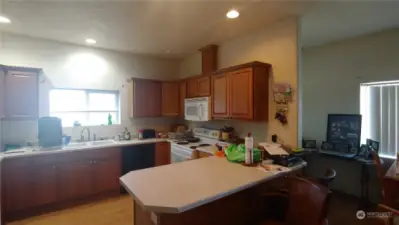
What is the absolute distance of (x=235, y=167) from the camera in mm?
2068

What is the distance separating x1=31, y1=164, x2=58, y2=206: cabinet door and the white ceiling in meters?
2.04

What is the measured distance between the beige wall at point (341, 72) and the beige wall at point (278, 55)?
148 cm

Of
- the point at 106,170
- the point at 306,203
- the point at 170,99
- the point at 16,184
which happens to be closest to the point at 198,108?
the point at 170,99

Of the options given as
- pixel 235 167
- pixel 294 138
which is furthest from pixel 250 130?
pixel 235 167

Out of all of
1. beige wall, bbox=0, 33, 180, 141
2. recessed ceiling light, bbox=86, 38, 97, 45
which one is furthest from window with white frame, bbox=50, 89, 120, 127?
recessed ceiling light, bbox=86, 38, 97, 45

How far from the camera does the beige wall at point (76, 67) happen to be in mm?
3217

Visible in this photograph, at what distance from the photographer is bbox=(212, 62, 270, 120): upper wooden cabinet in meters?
2.77

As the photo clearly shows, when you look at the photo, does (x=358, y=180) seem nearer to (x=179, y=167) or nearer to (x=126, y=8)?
(x=179, y=167)

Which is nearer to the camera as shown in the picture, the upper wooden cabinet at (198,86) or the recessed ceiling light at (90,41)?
the recessed ceiling light at (90,41)

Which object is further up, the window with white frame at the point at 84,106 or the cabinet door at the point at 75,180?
the window with white frame at the point at 84,106

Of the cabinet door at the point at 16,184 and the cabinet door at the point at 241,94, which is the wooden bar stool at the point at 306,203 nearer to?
the cabinet door at the point at 241,94

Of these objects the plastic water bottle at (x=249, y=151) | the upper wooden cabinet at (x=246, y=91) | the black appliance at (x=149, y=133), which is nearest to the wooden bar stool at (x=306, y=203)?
the plastic water bottle at (x=249, y=151)

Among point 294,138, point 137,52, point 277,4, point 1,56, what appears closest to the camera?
point 277,4

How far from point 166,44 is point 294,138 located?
8.81ft
